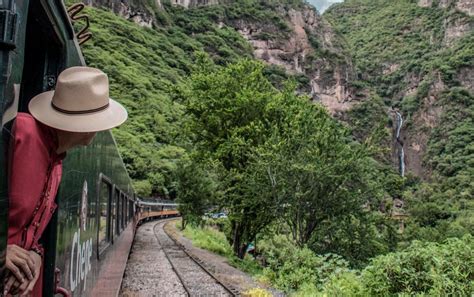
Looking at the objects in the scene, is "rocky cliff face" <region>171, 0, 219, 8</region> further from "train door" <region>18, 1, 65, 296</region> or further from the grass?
"train door" <region>18, 1, 65, 296</region>

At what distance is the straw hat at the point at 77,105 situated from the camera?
1694 mm

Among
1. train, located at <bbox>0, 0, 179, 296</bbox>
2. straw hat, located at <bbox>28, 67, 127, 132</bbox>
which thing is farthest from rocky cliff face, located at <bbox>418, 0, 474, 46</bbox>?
straw hat, located at <bbox>28, 67, 127, 132</bbox>

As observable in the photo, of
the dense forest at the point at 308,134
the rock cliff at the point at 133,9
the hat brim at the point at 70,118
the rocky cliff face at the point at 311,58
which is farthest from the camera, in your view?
the rocky cliff face at the point at 311,58

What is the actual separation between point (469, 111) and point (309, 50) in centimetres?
4624

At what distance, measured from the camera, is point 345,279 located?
8500 millimetres

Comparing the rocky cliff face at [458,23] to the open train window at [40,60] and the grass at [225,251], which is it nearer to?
the grass at [225,251]

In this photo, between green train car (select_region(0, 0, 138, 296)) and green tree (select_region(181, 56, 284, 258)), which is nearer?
green train car (select_region(0, 0, 138, 296))

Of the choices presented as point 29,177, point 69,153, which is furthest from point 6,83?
point 69,153

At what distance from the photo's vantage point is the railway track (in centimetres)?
897

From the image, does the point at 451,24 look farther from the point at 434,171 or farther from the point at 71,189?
the point at 71,189

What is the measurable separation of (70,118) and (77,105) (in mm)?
74

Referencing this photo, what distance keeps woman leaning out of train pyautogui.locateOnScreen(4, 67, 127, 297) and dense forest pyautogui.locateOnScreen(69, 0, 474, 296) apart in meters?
6.36

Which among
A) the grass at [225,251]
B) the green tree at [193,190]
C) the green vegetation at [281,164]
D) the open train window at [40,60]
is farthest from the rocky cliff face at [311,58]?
the open train window at [40,60]

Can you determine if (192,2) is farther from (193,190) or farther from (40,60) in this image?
(40,60)
